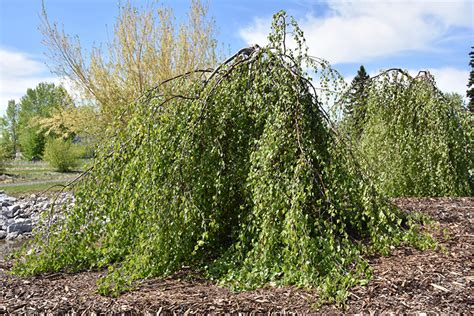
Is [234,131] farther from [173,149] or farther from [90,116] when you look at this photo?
[90,116]

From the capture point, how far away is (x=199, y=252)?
391cm

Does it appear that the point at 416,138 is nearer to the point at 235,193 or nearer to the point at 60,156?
the point at 235,193

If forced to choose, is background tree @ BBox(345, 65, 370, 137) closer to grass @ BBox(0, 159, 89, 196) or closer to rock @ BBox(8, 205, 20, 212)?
grass @ BBox(0, 159, 89, 196)

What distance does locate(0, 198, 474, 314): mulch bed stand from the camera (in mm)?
2801

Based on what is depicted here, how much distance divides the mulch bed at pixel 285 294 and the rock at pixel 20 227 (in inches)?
144

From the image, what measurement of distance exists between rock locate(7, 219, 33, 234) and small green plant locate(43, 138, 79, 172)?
44.5 feet

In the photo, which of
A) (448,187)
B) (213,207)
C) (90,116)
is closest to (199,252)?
(213,207)

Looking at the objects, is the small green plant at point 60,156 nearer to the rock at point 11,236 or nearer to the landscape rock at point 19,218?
the landscape rock at point 19,218

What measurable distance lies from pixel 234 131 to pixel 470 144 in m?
3.71

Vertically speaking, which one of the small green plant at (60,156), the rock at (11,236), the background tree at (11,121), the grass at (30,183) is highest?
the background tree at (11,121)

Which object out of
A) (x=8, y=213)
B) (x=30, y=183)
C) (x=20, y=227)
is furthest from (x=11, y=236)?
(x=30, y=183)

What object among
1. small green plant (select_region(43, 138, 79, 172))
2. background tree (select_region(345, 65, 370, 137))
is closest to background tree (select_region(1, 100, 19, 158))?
small green plant (select_region(43, 138, 79, 172))

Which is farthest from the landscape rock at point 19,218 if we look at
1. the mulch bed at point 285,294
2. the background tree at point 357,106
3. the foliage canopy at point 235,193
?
the background tree at point 357,106

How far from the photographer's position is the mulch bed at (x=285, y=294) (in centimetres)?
280
